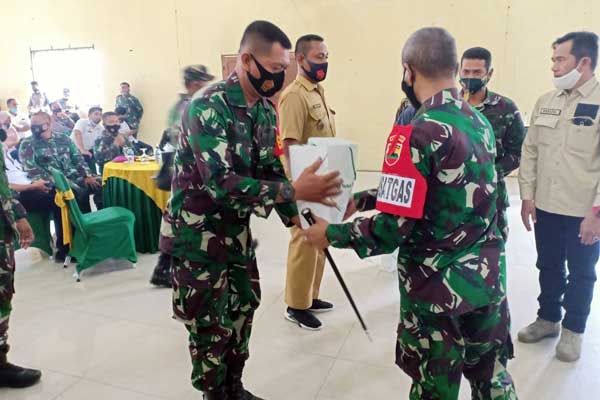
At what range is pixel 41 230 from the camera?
154 inches

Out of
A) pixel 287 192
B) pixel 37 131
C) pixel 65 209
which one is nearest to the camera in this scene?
pixel 287 192

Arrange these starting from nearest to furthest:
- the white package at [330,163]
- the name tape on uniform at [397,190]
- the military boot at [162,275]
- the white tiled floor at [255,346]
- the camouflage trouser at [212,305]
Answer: the name tape on uniform at [397,190], the white package at [330,163], the camouflage trouser at [212,305], the white tiled floor at [255,346], the military boot at [162,275]

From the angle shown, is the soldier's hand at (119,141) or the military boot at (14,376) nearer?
the military boot at (14,376)

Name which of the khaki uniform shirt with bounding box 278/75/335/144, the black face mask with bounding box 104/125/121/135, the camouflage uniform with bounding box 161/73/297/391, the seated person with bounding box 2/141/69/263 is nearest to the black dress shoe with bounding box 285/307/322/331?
the camouflage uniform with bounding box 161/73/297/391

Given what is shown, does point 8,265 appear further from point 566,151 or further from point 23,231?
point 566,151

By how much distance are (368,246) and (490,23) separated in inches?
267

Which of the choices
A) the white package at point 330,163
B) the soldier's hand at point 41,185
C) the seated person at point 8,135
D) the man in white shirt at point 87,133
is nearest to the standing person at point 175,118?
the soldier's hand at point 41,185

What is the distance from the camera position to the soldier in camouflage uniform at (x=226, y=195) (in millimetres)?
1468

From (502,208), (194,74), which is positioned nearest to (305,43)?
(194,74)

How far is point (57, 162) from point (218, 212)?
3209 mm

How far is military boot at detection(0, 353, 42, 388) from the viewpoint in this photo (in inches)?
85.2

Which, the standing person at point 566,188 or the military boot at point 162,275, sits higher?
the standing person at point 566,188

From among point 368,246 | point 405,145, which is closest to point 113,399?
point 368,246

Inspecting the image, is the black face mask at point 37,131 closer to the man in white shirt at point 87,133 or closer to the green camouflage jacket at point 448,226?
the man in white shirt at point 87,133
